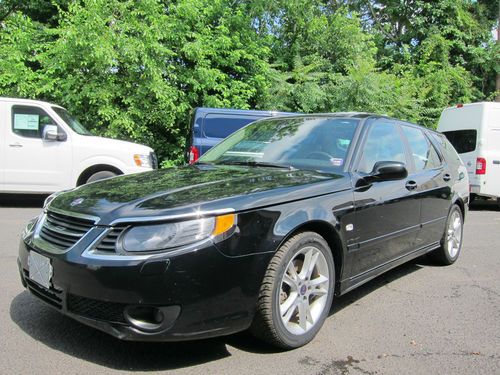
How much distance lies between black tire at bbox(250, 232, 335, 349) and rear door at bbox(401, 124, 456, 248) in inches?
69.4

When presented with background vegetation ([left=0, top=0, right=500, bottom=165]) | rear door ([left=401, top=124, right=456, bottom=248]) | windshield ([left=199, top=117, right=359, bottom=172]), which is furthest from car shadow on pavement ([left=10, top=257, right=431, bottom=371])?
background vegetation ([left=0, top=0, right=500, bottom=165])

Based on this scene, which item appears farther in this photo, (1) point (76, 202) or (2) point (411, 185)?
(2) point (411, 185)

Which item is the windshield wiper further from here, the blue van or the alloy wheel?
the blue van

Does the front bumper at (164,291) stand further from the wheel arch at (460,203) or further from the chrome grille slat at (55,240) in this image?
the wheel arch at (460,203)

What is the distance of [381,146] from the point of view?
4.42m

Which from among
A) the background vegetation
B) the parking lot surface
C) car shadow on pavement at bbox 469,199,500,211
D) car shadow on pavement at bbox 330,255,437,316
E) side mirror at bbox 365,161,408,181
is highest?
the background vegetation

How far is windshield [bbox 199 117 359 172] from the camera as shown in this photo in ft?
13.3

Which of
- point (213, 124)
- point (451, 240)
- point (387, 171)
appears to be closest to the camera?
point (387, 171)

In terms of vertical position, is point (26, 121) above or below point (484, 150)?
above

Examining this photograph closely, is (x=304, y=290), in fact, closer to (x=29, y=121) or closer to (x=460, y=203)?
(x=460, y=203)

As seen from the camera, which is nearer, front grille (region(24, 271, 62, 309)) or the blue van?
front grille (region(24, 271, 62, 309))

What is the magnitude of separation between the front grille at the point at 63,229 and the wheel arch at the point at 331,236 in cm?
127

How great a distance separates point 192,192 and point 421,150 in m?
3.00

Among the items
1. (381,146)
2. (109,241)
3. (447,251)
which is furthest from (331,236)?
(447,251)
